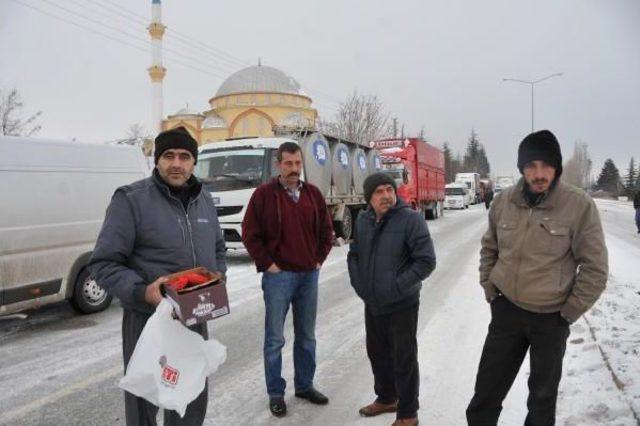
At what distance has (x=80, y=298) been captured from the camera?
292 inches

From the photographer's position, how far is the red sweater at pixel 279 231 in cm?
412

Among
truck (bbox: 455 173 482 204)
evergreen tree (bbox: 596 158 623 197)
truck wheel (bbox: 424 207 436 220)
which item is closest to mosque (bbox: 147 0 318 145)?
truck (bbox: 455 173 482 204)

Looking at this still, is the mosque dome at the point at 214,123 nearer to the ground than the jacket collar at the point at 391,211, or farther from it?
farther from it

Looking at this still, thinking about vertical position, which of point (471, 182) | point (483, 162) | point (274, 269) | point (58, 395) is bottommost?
point (58, 395)

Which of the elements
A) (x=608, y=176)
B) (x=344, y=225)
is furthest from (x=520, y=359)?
(x=608, y=176)

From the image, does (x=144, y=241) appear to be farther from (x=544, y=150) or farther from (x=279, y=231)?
(x=544, y=150)

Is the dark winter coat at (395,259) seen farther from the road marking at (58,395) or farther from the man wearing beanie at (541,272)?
the road marking at (58,395)

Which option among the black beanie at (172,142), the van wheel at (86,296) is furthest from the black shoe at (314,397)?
the van wheel at (86,296)

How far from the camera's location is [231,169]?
41.4 ft

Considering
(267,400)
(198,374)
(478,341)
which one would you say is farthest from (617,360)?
(198,374)

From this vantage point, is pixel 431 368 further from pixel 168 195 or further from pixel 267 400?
pixel 168 195

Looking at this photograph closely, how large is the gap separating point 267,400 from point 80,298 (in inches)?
163

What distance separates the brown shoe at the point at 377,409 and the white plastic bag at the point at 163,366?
183 centimetres

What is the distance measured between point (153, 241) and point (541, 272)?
84.0 inches
